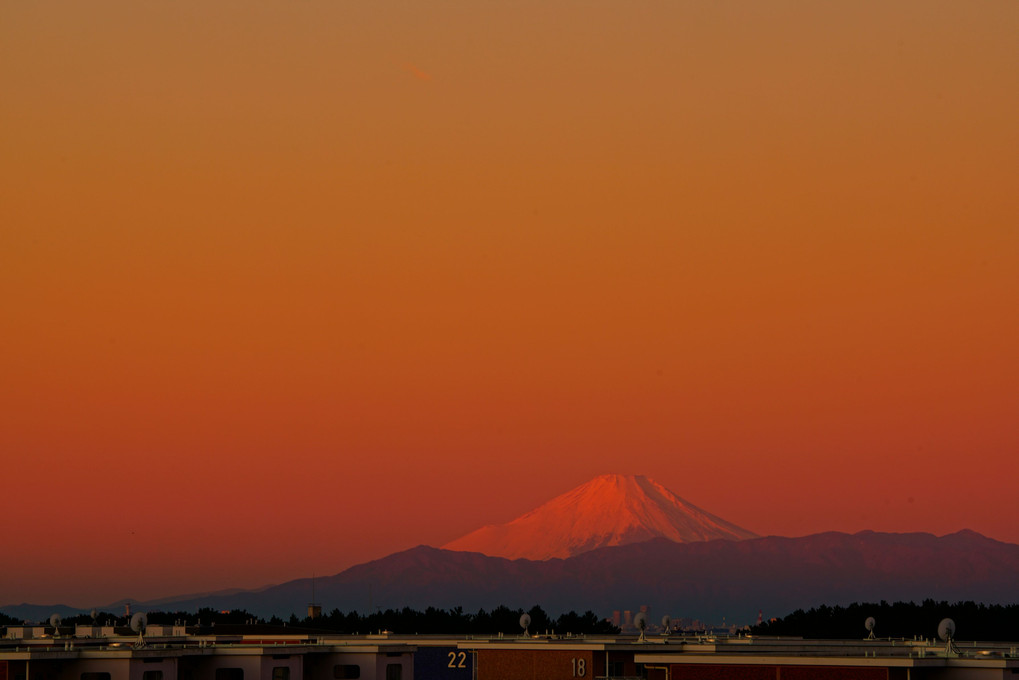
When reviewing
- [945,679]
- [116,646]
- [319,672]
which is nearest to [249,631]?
[319,672]

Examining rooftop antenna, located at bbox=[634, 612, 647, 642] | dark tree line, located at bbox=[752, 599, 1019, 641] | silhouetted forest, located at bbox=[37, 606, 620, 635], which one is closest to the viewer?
rooftop antenna, located at bbox=[634, 612, 647, 642]

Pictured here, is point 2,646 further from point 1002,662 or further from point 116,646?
point 1002,662

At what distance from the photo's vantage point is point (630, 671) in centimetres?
7525

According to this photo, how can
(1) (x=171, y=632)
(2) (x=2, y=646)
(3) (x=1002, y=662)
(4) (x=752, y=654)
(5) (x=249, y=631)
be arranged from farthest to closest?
(5) (x=249, y=631) < (1) (x=171, y=632) < (2) (x=2, y=646) < (4) (x=752, y=654) < (3) (x=1002, y=662)

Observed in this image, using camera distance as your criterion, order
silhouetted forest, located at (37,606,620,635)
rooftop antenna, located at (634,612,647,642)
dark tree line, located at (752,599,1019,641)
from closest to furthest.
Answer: rooftop antenna, located at (634,612,647,642)
dark tree line, located at (752,599,1019,641)
silhouetted forest, located at (37,606,620,635)

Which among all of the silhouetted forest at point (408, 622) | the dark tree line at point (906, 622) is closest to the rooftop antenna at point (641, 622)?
the dark tree line at point (906, 622)

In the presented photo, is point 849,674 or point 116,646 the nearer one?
point 849,674

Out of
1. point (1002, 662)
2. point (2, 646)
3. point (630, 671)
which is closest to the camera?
point (1002, 662)

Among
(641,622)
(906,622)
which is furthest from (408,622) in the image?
(641,622)

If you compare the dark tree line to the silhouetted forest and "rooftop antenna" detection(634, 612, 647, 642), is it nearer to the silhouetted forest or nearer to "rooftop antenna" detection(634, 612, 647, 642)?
the silhouetted forest

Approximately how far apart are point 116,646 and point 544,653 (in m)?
22.0

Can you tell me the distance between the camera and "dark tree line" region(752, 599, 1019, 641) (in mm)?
154625

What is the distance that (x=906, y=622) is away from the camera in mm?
162250

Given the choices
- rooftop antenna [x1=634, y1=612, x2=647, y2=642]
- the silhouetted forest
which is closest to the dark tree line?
the silhouetted forest
